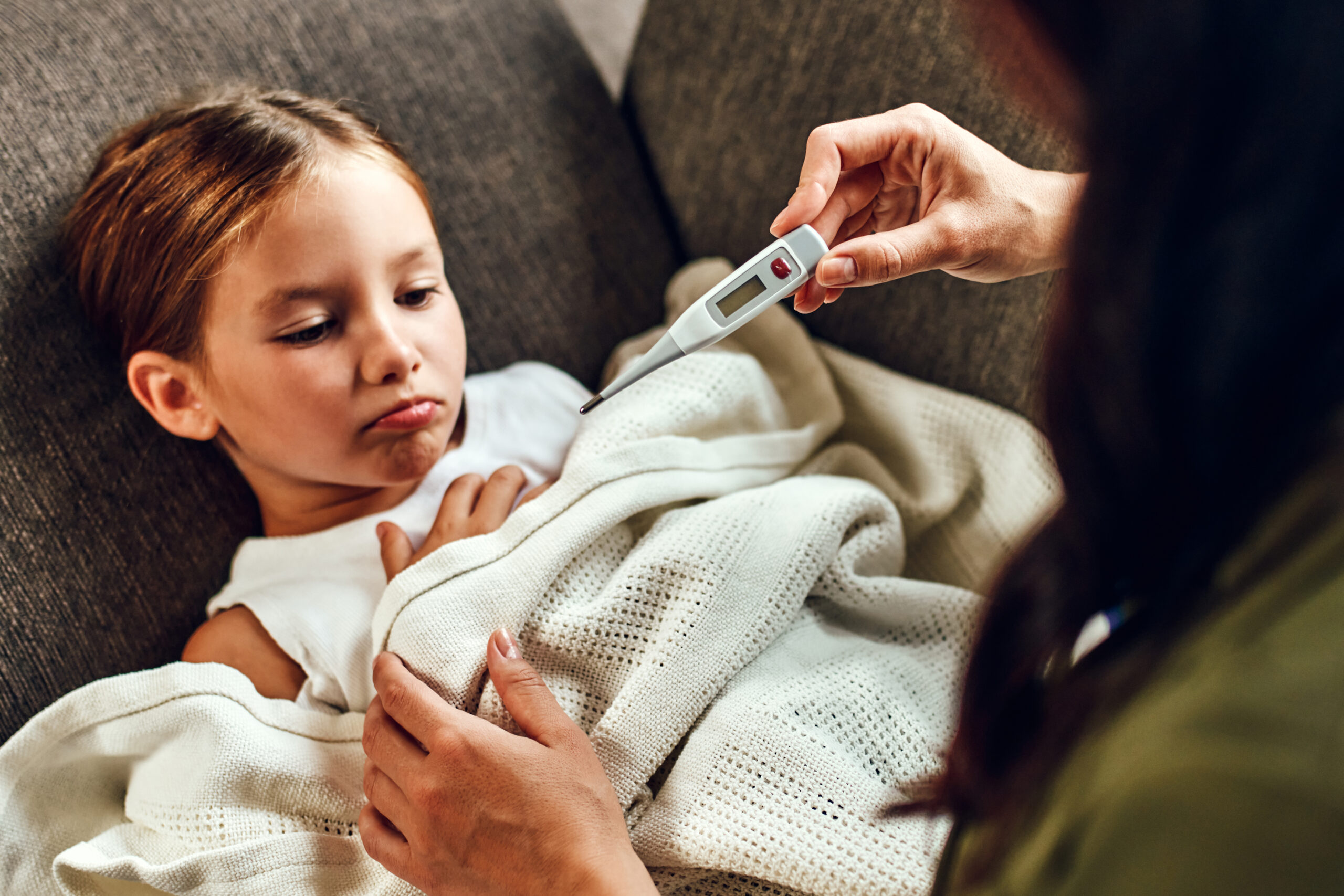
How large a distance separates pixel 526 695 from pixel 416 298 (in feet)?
1.50

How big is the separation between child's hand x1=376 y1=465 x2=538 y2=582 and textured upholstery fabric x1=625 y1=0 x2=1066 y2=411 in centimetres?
45

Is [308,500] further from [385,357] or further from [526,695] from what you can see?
[526,695]

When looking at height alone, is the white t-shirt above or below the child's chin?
below

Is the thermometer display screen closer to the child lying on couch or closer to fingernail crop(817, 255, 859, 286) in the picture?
fingernail crop(817, 255, 859, 286)

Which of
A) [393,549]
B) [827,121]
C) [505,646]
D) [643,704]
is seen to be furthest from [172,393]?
[827,121]

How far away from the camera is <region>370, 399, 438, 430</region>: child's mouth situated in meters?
0.85

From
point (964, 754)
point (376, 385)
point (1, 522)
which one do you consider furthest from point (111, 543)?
point (964, 754)

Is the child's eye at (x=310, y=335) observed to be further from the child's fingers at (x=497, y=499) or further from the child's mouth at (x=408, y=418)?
the child's fingers at (x=497, y=499)

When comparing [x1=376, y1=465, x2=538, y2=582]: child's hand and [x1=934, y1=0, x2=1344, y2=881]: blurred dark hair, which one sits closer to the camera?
[x1=934, y1=0, x2=1344, y2=881]: blurred dark hair

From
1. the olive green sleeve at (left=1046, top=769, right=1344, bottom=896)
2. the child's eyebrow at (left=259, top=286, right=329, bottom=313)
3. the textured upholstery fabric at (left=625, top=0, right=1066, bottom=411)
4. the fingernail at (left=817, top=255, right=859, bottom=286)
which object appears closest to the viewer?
the olive green sleeve at (left=1046, top=769, right=1344, bottom=896)

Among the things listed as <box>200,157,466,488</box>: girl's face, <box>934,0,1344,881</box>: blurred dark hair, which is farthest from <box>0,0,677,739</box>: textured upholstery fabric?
<box>934,0,1344,881</box>: blurred dark hair

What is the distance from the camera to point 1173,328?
37 centimetres

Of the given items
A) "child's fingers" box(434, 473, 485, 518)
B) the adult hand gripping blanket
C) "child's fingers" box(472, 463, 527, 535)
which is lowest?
the adult hand gripping blanket

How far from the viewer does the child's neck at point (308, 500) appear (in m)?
0.91
